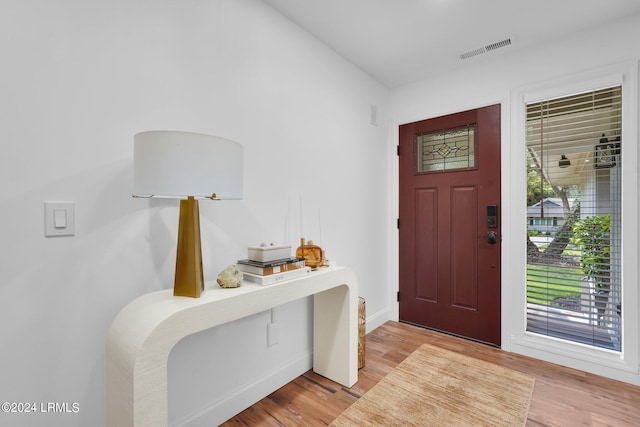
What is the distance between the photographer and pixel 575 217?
2.29 meters

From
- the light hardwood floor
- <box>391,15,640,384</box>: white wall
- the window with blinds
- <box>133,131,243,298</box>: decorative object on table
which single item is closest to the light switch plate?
<box>133,131,243,298</box>: decorative object on table

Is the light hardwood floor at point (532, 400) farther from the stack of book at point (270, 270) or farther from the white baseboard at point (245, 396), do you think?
the stack of book at point (270, 270)

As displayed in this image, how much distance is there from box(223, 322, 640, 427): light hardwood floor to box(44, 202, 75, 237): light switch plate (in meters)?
1.28

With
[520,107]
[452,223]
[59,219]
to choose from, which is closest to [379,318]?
[452,223]

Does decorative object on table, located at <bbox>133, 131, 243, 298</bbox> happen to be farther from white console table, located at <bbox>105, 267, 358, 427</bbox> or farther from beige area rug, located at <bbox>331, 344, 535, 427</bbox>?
beige area rug, located at <bbox>331, 344, 535, 427</bbox>

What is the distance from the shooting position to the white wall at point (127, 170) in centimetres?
110

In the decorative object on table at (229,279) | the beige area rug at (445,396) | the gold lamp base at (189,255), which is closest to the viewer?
the gold lamp base at (189,255)

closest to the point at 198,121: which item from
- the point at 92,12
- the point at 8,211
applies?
the point at 92,12

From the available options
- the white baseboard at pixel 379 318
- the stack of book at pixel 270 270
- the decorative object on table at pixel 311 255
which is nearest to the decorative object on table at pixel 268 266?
the stack of book at pixel 270 270

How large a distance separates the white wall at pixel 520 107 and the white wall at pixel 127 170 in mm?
1366

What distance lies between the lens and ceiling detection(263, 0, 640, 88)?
1973 mm

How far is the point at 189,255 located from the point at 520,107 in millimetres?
2714

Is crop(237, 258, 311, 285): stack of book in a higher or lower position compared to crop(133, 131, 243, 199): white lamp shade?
lower

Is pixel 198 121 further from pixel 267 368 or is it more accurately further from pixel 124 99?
pixel 267 368
